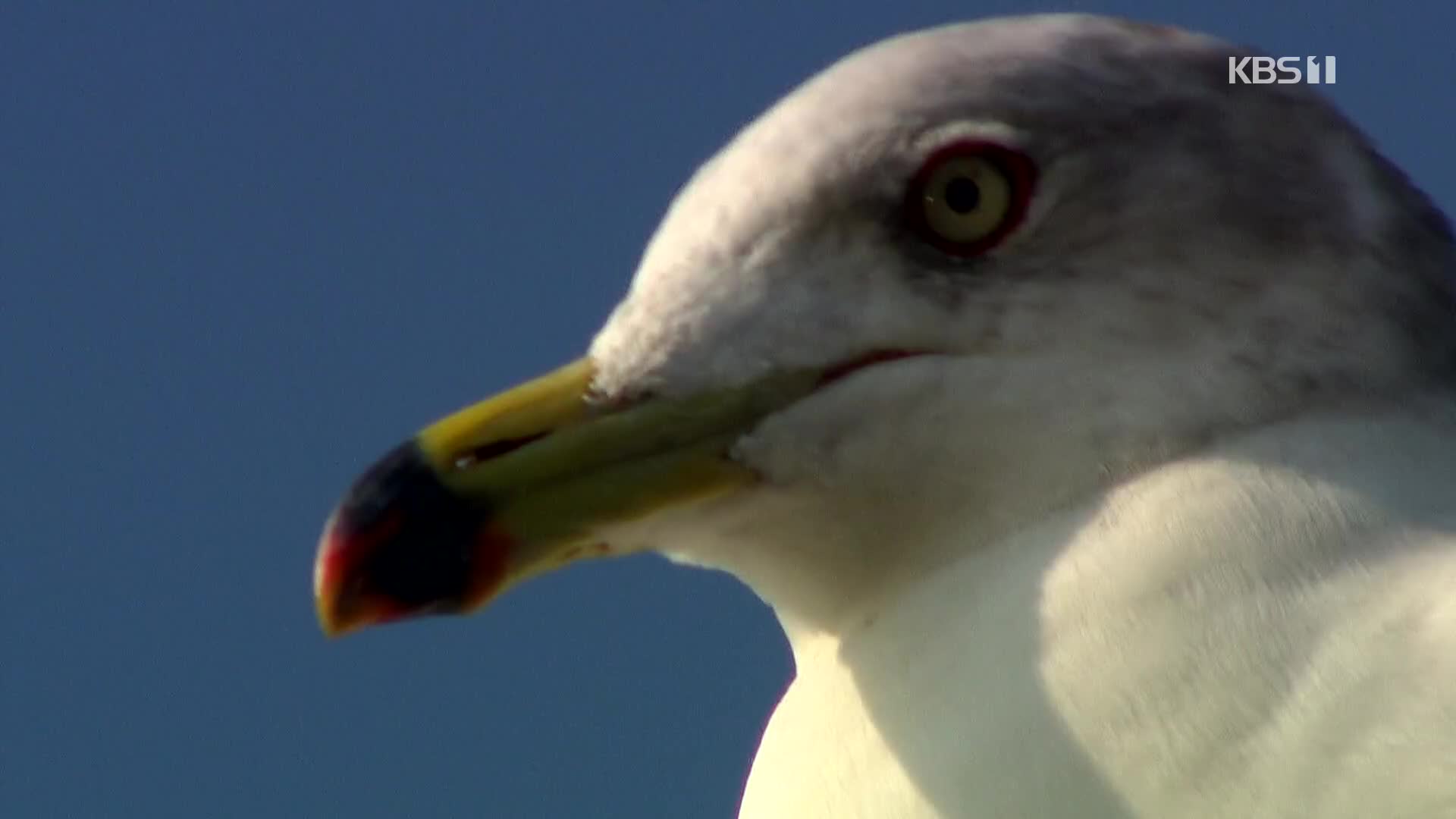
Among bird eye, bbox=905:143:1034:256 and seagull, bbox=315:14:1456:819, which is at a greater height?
bird eye, bbox=905:143:1034:256

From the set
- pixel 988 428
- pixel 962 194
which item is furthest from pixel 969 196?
pixel 988 428

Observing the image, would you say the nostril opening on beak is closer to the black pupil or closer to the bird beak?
the bird beak

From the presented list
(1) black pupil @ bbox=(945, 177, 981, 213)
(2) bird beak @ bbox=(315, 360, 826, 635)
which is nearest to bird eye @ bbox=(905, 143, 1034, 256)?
(1) black pupil @ bbox=(945, 177, 981, 213)

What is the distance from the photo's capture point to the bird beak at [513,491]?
3.21ft

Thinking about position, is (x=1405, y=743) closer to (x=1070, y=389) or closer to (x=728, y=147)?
(x=1070, y=389)

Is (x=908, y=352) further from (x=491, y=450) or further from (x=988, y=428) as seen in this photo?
(x=491, y=450)

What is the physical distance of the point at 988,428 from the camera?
979 mm

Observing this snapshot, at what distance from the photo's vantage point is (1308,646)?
34.5 inches

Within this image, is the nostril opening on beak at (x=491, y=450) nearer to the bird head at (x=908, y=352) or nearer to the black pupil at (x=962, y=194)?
the bird head at (x=908, y=352)

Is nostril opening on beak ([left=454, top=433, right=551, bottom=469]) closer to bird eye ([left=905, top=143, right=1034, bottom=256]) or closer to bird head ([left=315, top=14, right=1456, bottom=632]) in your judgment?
bird head ([left=315, top=14, right=1456, bottom=632])

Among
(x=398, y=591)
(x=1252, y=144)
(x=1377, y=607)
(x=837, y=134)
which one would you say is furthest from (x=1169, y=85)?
(x=398, y=591)

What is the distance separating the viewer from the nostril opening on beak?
100 cm

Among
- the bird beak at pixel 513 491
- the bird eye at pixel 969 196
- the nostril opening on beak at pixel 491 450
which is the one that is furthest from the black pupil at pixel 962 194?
the nostril opening on beak at pixel 491 450

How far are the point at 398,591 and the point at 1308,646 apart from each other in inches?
16.6
